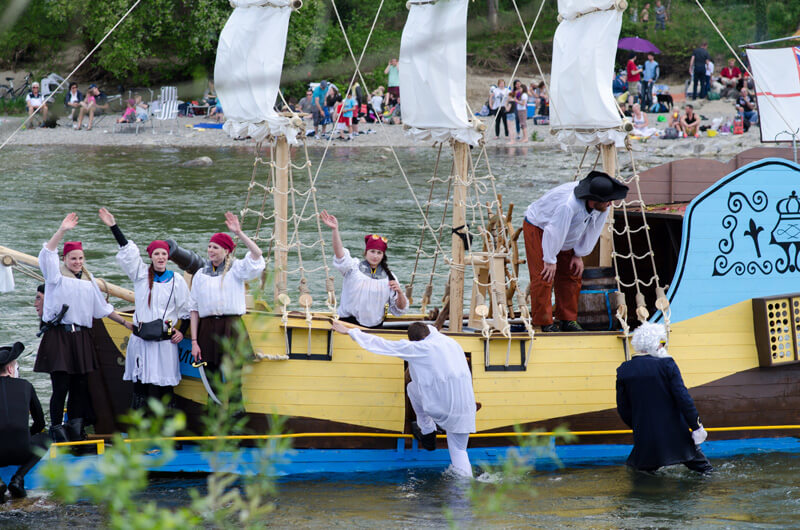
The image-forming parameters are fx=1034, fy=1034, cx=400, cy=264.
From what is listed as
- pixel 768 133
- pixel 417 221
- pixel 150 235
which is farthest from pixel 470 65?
pixel 768 133

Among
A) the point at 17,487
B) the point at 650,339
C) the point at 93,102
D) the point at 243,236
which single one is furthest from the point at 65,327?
the point at 93,102

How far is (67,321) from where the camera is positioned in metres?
7.71

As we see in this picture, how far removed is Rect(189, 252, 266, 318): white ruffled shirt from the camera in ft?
24.9

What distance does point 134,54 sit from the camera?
3.49 metres

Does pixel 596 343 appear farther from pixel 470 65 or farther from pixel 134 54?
pixel 470 65

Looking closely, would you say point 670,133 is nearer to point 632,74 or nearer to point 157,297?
point 632,74

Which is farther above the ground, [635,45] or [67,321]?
[635,45]

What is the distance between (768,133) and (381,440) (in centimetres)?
547

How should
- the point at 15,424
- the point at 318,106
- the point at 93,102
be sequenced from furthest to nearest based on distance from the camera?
the point at 318,106
the point at 15,424
the point at 93,102

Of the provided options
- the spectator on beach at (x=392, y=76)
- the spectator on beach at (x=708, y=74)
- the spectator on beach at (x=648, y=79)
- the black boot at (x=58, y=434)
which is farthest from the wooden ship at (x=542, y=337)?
the spectator on beach at (x=708, y=74)

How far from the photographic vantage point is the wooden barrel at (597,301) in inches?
348

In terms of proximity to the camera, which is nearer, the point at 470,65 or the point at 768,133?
the point at 768,133

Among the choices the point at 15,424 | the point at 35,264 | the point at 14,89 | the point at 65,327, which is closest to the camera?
the point at 14,89

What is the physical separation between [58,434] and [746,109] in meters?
24.3
